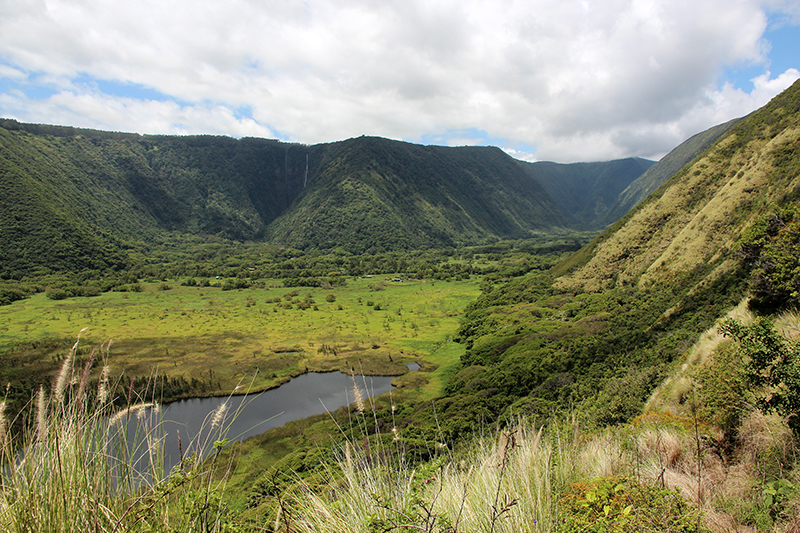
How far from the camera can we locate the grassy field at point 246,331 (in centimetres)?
4041

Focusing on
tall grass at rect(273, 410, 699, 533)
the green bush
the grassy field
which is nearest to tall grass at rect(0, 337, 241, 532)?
tall grass at rect(273, 410, 699, 533)

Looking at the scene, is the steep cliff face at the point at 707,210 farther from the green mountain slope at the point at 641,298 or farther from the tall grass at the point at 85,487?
the tall grass at the point at 85,487

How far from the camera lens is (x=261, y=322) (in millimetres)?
59344

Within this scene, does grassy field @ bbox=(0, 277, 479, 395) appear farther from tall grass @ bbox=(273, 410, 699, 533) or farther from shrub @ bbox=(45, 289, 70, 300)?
tall grass @ bbox=(273, 410, 699, 533)

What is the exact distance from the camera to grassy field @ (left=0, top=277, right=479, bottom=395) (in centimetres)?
4041

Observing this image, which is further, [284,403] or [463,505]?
[284,403]

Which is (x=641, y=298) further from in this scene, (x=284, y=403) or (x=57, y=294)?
(x=57, y=294)

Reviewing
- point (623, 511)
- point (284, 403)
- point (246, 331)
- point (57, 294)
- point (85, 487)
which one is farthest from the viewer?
point (57, 294)

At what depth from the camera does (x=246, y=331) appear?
54438 millimetres

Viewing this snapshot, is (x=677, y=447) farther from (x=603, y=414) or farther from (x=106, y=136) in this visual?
(x=106, y=136)

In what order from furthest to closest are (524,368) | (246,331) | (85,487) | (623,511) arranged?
1. (246,331)
2. (524,368)
3. (623,511)
4. (85,487)

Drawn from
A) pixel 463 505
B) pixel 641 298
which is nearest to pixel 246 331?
pixel 641 298

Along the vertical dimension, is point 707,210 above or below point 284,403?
above

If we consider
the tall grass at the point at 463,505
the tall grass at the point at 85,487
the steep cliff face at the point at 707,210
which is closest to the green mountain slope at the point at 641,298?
the steep cliff face at the point at 707,210
